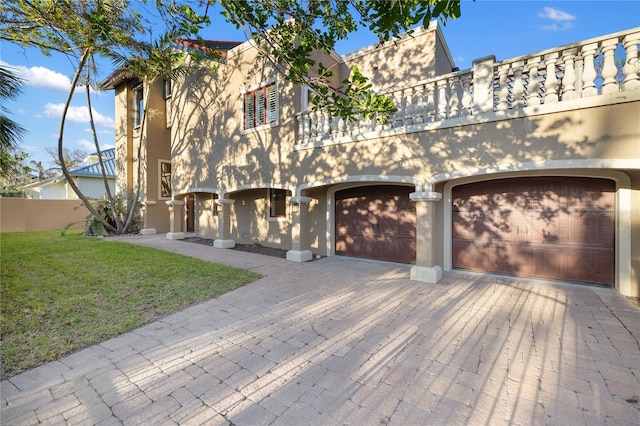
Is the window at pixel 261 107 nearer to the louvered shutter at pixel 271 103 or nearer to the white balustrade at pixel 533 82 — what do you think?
the louvered shutter at pixel 271 103

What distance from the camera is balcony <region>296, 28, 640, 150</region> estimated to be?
4379mm

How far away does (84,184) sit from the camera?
20828mm

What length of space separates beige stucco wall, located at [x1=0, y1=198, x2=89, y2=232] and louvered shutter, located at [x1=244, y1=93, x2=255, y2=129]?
1122cm

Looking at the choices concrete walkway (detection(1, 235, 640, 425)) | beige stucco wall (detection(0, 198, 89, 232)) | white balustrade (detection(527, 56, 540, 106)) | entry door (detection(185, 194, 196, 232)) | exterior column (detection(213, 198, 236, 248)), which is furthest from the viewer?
beige stucco wall (detection(0, 198, 89, 232))

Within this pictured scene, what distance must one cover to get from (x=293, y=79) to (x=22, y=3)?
622cm

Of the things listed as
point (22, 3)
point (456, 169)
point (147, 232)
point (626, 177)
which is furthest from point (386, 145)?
point (147, 232)

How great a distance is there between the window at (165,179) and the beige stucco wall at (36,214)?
441 centimetres

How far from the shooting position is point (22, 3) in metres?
5.85

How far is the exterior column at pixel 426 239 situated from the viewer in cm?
589

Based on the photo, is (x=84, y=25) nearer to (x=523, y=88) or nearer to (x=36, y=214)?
(x=523, y=88)

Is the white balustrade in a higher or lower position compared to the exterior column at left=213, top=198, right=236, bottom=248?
higher

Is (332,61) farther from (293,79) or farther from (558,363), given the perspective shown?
(558,363)

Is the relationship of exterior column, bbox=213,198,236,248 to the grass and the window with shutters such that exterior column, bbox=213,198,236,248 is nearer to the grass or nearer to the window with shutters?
the grass

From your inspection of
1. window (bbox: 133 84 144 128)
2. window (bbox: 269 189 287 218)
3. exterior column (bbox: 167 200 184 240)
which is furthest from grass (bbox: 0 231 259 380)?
window (bbox: 133 84 144 128)
